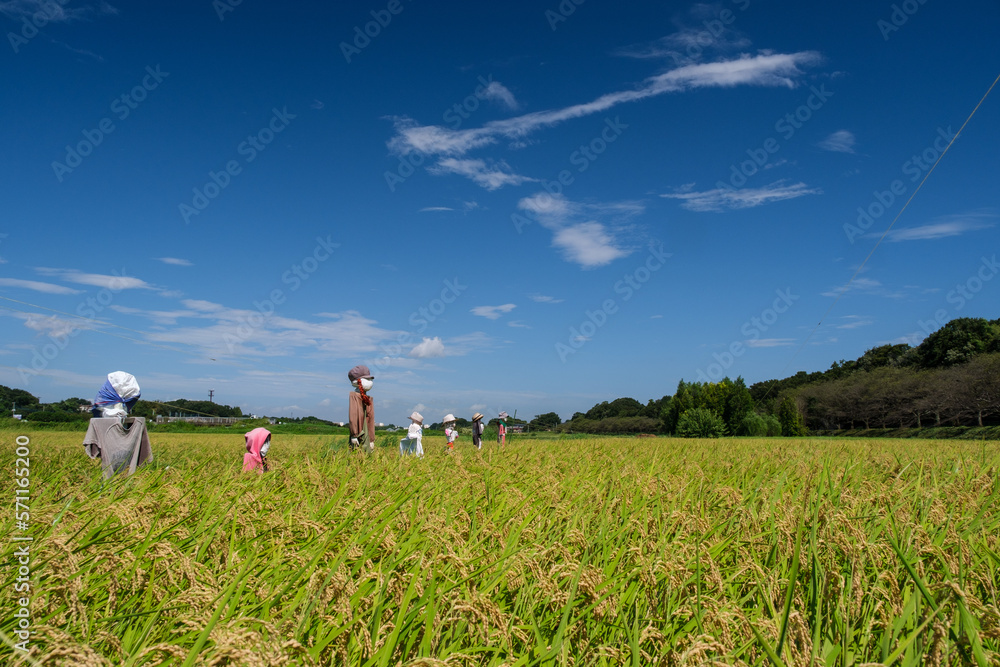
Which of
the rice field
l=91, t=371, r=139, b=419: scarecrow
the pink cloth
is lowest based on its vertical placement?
the rice field

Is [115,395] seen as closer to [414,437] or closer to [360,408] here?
[360,408]

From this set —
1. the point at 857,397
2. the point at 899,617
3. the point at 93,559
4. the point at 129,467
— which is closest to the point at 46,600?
the point at 93,559

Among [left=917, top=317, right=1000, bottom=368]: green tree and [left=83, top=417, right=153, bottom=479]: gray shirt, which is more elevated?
[left=917, top=317, right=1000, bottom=368]: green tree

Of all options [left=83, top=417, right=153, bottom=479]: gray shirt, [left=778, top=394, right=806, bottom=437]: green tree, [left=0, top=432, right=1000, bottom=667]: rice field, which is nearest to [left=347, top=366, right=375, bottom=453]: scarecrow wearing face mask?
[left=83, top=417, right=153, bottom=479]: gray shirt

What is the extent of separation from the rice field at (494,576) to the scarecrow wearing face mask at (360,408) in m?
3.46

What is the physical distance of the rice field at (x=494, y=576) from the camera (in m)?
1.93

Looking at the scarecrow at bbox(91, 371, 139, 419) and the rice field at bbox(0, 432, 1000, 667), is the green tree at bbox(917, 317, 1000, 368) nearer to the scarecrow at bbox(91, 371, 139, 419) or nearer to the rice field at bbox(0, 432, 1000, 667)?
the rice field at bbox(0, 432, 1000, 667)

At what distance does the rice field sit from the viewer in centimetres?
193

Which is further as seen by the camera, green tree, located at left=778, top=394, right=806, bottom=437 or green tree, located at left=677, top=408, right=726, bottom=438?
green tree, located at left=677, top=408, right=726, bottom=438

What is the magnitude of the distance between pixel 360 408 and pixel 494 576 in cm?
619

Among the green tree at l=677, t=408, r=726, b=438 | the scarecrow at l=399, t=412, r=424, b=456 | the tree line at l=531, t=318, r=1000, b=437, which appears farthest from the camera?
the green tree at l=677, t=408, r=726, b=438

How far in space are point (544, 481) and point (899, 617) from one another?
123 inches

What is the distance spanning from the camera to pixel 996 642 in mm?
2152

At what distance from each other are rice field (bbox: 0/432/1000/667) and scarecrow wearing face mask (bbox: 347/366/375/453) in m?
3.46
